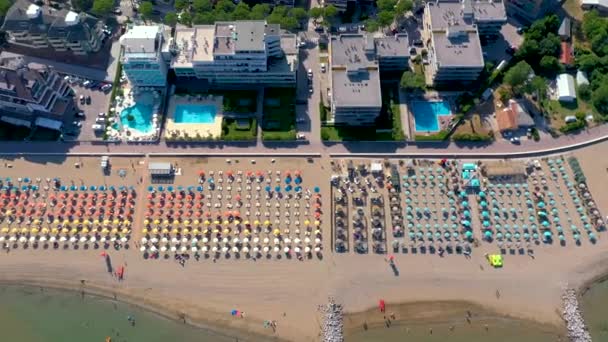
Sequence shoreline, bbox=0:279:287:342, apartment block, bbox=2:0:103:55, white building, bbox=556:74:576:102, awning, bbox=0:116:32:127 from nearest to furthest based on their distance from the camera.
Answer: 1. shoreline, bbox=0:279:287:342
2. white building, bbox=556:74:576:102
3. awning, bbox=0:116:32:127
4. apartment block, bbox=2:0:103:55

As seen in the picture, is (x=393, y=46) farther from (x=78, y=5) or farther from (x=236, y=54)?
(x=78, y=5)

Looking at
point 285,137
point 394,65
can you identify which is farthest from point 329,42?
point 285,137

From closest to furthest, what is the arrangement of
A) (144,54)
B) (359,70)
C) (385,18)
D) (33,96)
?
(33,96) < (144,54) < (359,70) < (385,18)

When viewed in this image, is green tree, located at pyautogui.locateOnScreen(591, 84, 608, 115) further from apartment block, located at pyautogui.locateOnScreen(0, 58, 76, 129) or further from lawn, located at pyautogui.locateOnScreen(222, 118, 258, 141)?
apartment block, located at pyautogui.locateOnScreen(0, 58, 76, 129)

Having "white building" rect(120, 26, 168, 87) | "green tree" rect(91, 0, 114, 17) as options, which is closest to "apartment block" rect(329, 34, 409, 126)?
"white building" rect(120, 26, 168, 87)

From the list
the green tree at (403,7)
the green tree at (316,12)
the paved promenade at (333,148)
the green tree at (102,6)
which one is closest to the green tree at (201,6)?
the green tree at (102,6)

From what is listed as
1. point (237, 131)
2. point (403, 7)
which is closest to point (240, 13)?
point (237, 131)
